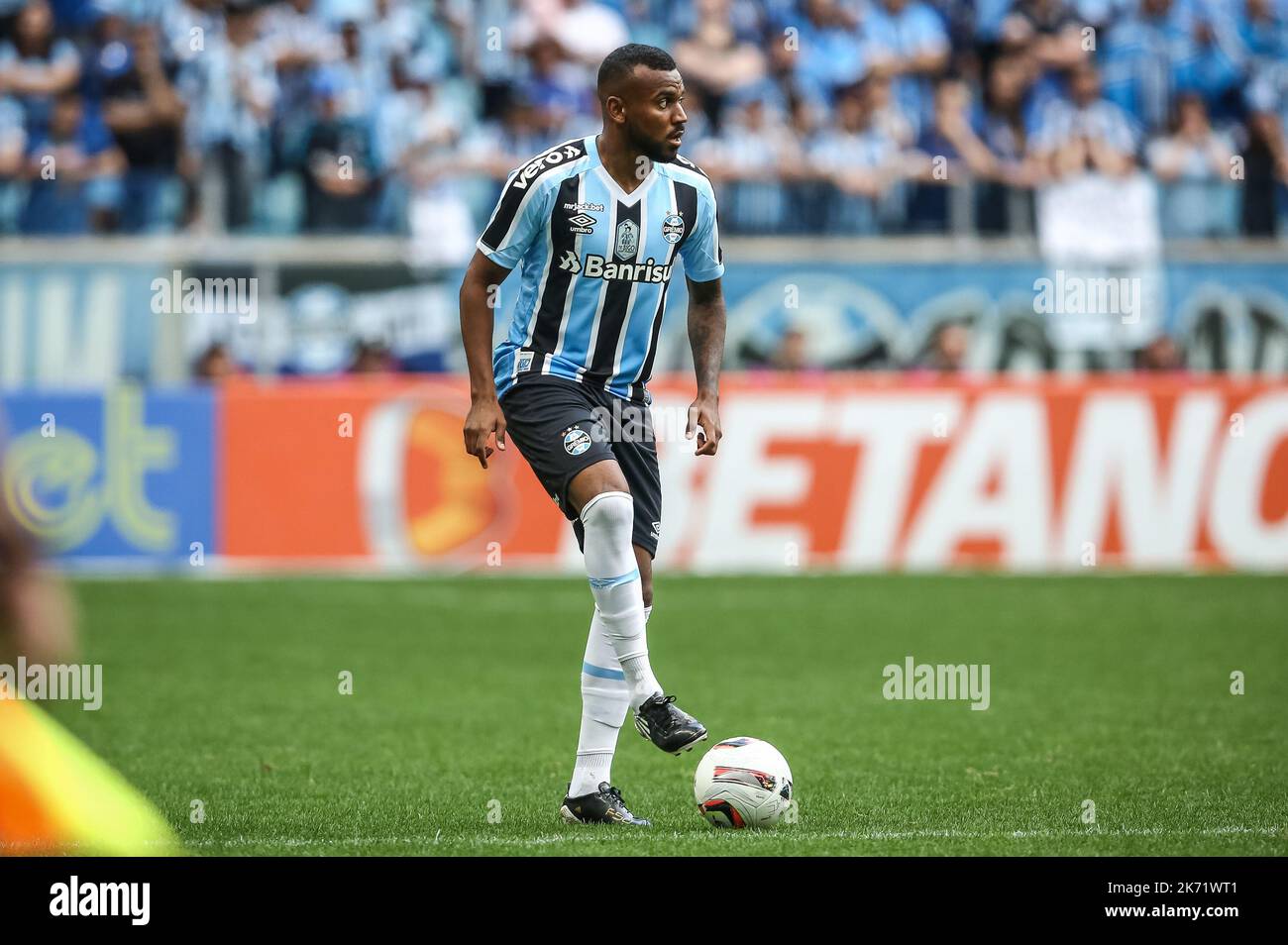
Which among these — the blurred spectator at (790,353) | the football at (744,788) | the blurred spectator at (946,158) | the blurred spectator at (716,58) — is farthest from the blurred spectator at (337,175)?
the football at (744,788)

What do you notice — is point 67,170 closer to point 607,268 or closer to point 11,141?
point 11,141

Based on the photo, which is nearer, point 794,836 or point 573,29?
point 794,836

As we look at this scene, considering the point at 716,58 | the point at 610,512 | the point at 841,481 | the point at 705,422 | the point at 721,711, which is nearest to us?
the point at 610,512

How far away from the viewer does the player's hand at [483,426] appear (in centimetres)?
666

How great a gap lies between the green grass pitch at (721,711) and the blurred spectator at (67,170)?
3.60 meters

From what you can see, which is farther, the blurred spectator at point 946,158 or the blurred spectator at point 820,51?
the blurred spectator at point 820,51

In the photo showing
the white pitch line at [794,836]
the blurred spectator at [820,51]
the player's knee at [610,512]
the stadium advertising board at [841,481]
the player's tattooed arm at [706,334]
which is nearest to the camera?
the white pitch line at [794,836]

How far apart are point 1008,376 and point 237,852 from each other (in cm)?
1193

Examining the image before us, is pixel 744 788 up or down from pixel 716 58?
down

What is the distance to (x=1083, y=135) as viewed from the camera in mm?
18672

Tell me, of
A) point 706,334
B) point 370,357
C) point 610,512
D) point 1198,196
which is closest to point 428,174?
point 370,357

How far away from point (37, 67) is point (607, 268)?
13318mm

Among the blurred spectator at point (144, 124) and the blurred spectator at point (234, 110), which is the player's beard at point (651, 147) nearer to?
the blurred spectator at point (234, 110)

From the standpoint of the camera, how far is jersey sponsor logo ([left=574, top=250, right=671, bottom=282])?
6.96m
